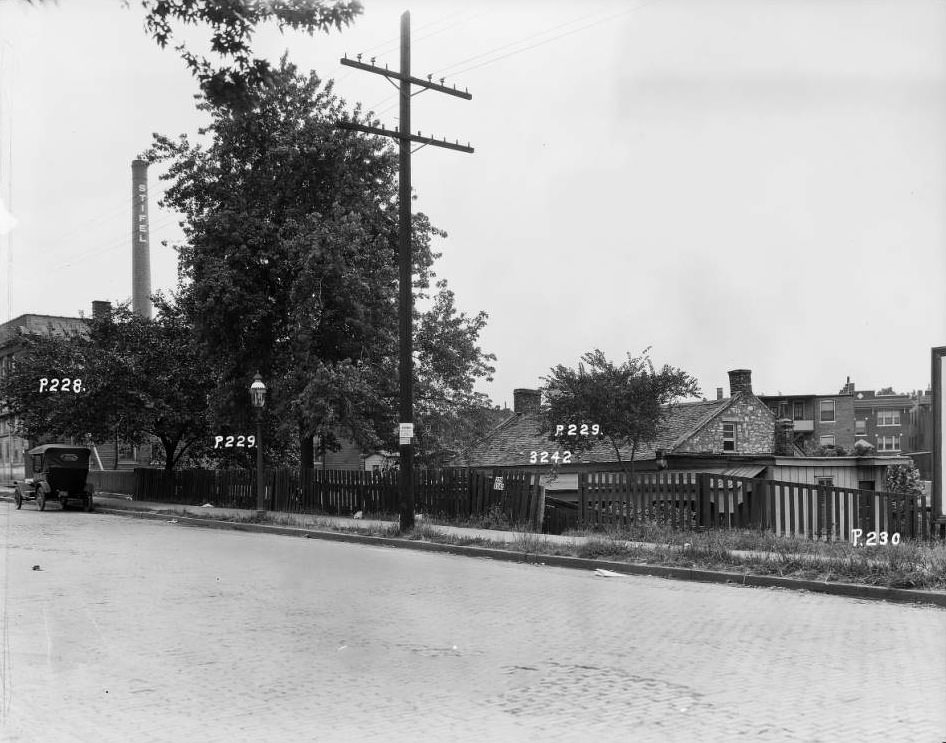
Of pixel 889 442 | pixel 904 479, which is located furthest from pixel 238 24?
pixel 889 442

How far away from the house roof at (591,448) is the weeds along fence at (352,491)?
44.5 ft

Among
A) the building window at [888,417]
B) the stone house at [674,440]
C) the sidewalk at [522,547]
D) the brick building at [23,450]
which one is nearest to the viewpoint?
the sidewalk at [522,547]

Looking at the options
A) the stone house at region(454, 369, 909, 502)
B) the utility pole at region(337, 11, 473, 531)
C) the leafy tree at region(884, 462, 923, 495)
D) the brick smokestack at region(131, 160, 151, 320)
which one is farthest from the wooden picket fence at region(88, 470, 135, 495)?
the leafy tree at region(884, 462, 923, 495)

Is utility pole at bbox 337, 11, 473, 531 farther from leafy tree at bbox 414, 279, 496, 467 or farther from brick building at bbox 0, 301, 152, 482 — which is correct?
brick building at bbox 0, 301, 152, 482

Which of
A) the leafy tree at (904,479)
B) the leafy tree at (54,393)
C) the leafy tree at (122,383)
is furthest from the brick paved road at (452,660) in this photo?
the leafy tree at (904,479)

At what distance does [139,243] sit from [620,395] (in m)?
31.0

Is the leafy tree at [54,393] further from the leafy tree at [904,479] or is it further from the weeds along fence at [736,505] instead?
the leafy tree at [904,479]

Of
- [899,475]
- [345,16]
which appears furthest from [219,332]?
[899,475]

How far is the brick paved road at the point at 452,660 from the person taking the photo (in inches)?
230

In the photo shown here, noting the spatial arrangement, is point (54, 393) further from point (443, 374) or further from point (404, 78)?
point (404, 78)

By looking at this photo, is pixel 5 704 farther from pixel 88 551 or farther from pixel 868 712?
pixel 88 551

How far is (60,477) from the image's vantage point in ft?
99.8

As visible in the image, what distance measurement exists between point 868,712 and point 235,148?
2582cm

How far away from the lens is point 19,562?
575 inches
